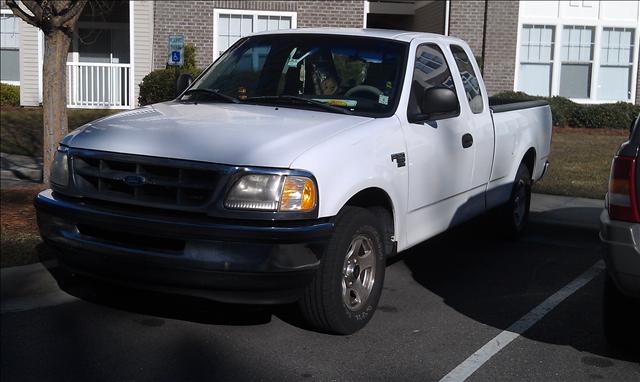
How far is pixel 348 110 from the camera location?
5445 mm

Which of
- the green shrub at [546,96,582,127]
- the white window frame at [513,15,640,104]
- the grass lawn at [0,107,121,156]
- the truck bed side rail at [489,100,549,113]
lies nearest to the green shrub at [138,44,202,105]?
the grass lawn at [0,107,121,156]

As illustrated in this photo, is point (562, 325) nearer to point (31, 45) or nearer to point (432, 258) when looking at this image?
point (432, 258)

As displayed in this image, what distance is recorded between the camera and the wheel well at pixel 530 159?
8.08 metres

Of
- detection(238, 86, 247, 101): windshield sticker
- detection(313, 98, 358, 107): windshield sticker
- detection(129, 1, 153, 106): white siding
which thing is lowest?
detection(313, 98, 358, 107): windshield sticker

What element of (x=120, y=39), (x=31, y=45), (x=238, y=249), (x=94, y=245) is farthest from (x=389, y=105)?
(x=120, y=39)

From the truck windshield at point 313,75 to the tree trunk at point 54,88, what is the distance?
8.12 feet

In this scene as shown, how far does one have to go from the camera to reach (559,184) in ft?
35.6

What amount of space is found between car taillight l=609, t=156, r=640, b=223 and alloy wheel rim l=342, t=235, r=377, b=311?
1.47m

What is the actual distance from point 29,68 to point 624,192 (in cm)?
1751

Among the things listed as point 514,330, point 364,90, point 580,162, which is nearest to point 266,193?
point 364,90

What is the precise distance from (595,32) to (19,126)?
45.3 feet

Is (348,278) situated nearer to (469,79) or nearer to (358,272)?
(358,272)

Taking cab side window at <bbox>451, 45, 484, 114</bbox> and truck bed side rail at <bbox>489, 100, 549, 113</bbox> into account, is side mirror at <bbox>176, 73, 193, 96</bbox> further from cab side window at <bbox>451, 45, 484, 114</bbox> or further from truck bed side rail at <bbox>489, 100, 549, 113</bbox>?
truck bed side rail at <bbox>489, 100, 549, 113</bbox>

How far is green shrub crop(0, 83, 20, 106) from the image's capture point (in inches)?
751
